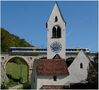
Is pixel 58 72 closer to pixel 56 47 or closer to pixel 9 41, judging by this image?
pixel 56 47

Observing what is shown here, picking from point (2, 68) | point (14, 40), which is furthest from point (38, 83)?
point (14, 40)

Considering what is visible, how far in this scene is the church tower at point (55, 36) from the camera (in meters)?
56.8

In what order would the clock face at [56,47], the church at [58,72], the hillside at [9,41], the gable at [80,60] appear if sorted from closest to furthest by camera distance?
the church at [58,72] → the gable at [80,60] → the clock face at [56,47] → the hillside at [9,41]

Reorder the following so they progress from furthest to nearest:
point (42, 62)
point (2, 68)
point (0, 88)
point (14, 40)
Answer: point (14, 40) → point (2, 68) → point (0, 88) → point (42, 62)

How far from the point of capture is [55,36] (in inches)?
2253

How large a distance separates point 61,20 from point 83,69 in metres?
10.6

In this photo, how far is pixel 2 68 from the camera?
7731cm

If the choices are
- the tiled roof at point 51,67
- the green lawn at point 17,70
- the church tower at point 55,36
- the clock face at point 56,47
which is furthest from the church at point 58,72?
the green lawn at point 17,70

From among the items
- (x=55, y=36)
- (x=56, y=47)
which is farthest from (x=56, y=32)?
(x=56, y=47)

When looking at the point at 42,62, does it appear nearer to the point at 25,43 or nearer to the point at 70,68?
the point at 70,68

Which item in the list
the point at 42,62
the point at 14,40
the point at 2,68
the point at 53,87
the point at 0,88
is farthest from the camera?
the point at 14,40

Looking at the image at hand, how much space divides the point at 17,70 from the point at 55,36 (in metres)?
34.9

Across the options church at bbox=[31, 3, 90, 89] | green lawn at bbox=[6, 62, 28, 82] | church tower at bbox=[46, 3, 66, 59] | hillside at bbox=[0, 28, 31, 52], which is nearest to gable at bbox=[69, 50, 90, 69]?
church at bbox=[31, 3, 90, 89]

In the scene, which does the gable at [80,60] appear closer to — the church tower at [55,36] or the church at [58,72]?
the church at [58,72]
